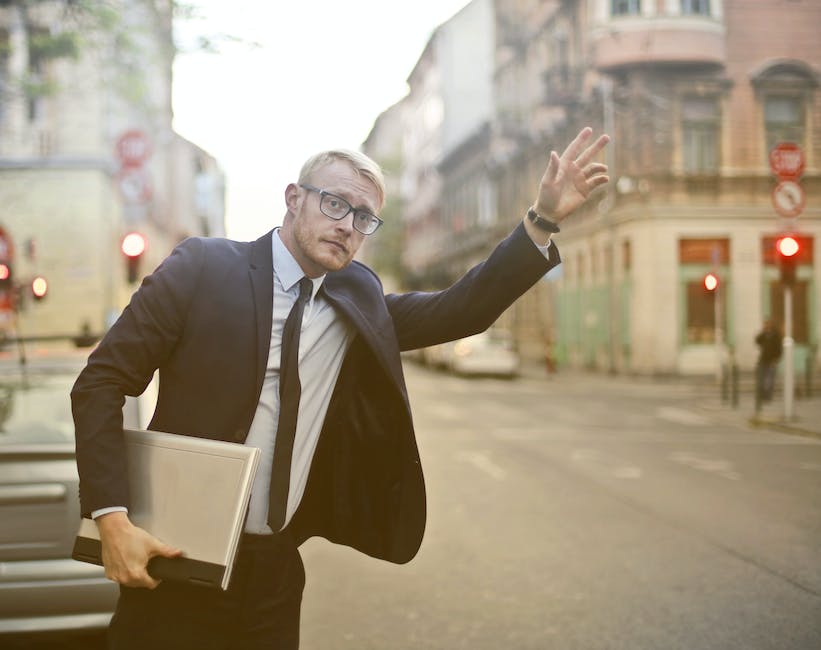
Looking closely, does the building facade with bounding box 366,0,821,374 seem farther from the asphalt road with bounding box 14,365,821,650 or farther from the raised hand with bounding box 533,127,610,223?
the raised hand with bounding box 533,127,610,223

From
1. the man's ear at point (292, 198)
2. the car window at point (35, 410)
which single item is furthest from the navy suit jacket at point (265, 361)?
the car window at point (35, 410)

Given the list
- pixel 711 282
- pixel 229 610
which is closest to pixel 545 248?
pixel 229 610

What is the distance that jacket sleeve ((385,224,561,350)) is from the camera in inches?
119

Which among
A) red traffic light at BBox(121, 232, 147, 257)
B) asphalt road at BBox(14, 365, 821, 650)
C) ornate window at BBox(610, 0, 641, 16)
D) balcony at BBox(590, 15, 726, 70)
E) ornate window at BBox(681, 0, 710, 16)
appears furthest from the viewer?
ornate window at BBox(610, 0, 641, 16)

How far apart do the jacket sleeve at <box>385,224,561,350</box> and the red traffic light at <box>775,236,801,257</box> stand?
46.5 feet

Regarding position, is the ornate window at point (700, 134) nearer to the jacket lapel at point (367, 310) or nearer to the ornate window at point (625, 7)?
the ornate window at point (625, 7)

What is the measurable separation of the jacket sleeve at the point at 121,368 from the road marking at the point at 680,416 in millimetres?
16912

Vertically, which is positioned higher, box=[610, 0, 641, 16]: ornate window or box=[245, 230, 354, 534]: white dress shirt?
box=[610, 0, 641, 16]: ornate window

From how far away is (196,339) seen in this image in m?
2.76

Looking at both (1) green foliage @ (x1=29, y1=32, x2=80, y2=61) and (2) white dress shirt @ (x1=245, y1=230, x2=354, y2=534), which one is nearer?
(2) white dress shirt @ (x1=245, y1=230, x2=354, y2=534)

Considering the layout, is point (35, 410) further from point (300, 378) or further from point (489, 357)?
point (489, 357)

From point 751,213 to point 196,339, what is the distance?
1024 inches

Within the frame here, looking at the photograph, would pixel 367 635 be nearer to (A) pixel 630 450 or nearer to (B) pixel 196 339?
(B) pixel 196 339

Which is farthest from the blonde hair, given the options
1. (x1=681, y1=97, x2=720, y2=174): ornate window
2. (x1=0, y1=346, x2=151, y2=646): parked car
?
(x1=681, y1=97, x2=720, y2=174): ornate window
